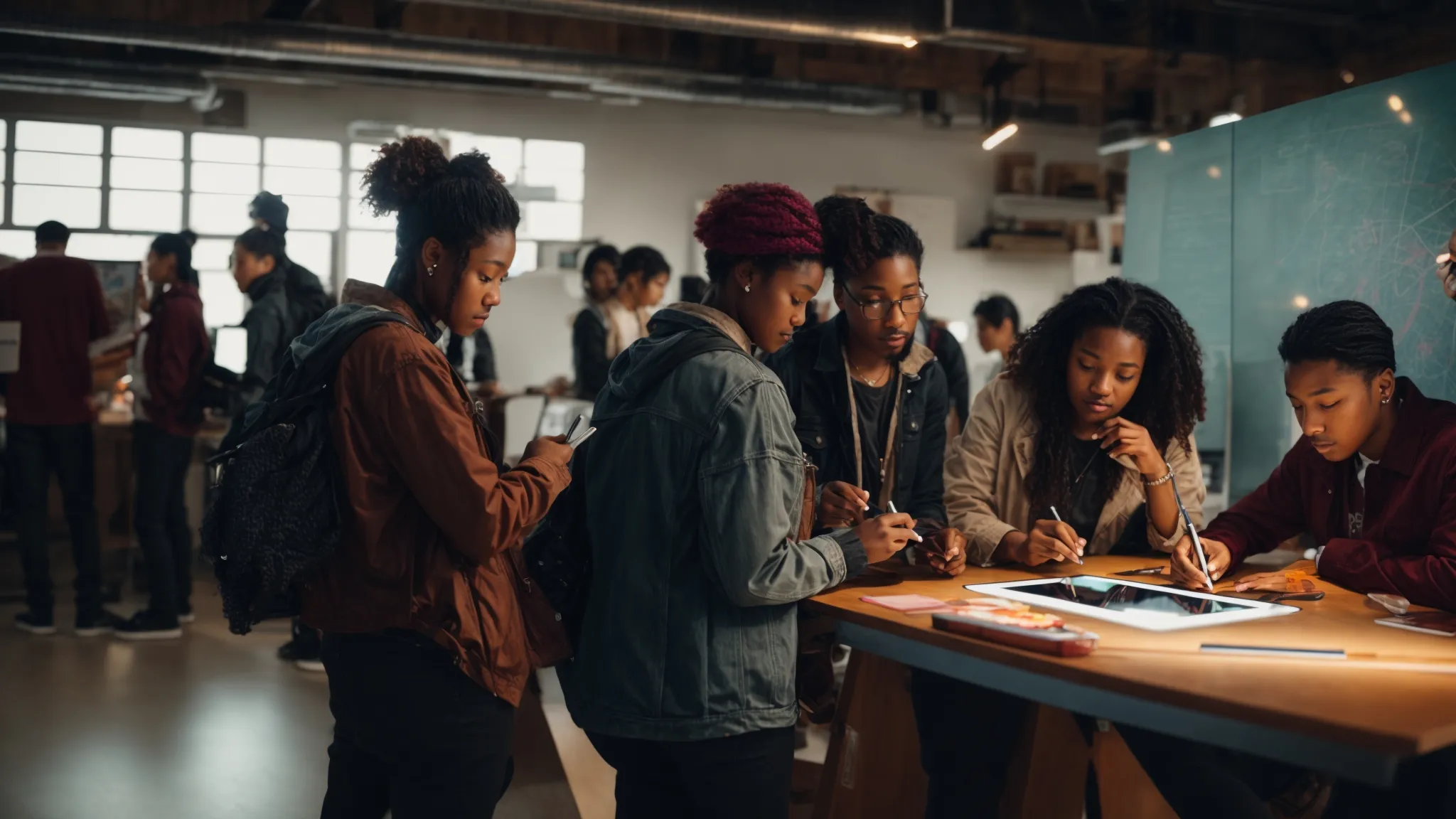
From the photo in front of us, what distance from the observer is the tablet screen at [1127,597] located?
203 cm

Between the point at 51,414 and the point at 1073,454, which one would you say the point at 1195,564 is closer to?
the point at 1073,454

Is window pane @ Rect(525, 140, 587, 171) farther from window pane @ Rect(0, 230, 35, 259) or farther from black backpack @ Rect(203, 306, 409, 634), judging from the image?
black backpack @ Rect(203, 306, 409, 634)

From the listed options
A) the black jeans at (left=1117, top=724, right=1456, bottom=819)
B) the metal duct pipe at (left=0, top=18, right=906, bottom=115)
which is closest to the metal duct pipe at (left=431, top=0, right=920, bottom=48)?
the metal duct pipe at (left=0, top=18, right=906, bottom=115)

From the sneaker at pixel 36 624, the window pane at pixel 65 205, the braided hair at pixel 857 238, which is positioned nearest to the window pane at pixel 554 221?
the window pane at pixel 65 205

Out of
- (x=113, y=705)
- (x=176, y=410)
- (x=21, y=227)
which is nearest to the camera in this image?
(x=113, y=705)

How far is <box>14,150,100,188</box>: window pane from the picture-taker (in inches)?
334

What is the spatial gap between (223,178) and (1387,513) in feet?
27.4

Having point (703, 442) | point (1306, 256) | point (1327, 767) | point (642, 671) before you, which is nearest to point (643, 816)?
point (642, 671)

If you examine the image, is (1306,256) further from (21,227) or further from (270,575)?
(21,227)

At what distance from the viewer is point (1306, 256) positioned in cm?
364

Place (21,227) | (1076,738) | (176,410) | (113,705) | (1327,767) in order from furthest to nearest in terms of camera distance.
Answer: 1. (21,227)
2. (176,410)
3. (113,705)
4. (1076,738)
5. (1327,767)

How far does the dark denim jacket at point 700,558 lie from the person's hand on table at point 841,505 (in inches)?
14.2

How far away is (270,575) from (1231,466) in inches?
131

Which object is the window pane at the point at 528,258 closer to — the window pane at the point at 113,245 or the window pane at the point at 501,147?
the window pane at the point at 501,147
